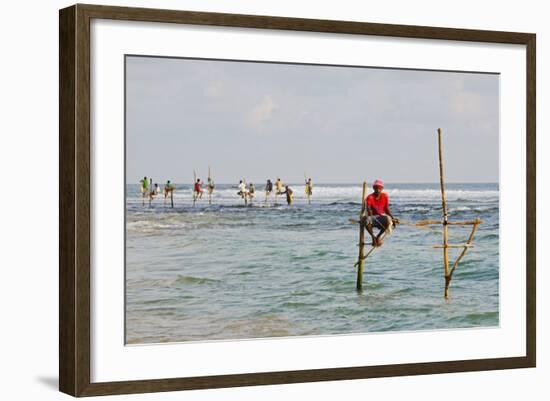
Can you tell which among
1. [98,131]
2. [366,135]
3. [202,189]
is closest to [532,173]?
[366,135]

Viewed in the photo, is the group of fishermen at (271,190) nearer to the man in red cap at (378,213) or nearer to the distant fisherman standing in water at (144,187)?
the man in red cap at (378,213)

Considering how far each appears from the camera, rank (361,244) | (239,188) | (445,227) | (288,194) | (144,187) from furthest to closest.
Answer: (445,227), (361,244), (288,194), (239,188), (144,187)

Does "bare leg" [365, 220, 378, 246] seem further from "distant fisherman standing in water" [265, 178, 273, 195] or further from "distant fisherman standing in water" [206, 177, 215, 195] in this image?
"distant fisherman standing in water" [206, 177, 215, 195]

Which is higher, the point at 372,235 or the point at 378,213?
the point at 378,213

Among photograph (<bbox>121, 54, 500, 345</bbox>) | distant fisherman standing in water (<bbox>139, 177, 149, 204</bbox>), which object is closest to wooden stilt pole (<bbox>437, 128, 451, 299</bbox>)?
photograph (<bbox>121, 54, 500, 345</bbox>)

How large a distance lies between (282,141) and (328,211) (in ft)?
1.74

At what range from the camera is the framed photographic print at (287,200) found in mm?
7195

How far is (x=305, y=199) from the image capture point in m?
7.81

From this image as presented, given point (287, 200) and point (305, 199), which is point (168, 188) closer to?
point (287, 200)

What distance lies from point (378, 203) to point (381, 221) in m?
0.12

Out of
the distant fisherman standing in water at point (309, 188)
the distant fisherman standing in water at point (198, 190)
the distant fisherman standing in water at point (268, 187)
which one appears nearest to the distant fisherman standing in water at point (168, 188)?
the distant fisherman standing in water at point (198, 190)

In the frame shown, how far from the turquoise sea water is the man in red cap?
0.23ft

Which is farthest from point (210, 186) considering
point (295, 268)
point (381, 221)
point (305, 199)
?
point (381, 221)

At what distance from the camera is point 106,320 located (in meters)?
7.21
